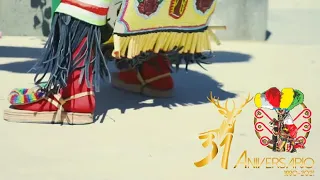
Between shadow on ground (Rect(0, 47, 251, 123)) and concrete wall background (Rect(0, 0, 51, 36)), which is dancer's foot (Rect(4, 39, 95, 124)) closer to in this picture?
shadow on ground (Rect(0, 47, 251, 123))

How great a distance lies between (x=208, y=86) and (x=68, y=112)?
0.88 metres

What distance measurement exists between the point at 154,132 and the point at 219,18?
2272mm

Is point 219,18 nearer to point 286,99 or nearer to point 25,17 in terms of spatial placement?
point 25,17

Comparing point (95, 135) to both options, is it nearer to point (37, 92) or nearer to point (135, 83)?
point (37, 92)

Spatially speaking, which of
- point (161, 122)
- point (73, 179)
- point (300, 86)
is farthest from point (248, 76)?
point (73, 179)

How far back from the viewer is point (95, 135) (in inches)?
83.0

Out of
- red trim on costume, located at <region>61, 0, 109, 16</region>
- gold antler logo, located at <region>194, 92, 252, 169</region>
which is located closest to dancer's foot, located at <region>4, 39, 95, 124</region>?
red trim on costume, located at <region>61, 0, 109, 16</region>

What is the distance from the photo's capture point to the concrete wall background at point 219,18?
423cm

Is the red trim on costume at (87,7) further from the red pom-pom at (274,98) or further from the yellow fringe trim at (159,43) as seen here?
the red pom-pom at (274,98)

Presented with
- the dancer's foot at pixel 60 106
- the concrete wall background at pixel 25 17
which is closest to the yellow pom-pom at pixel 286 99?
the dancer's foot at pixel 60 106

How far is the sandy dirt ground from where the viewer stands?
181 cm

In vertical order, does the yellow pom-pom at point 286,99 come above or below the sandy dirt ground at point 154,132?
above

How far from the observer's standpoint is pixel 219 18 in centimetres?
432

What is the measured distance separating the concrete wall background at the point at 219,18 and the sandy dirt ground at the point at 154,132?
2.32 feet
